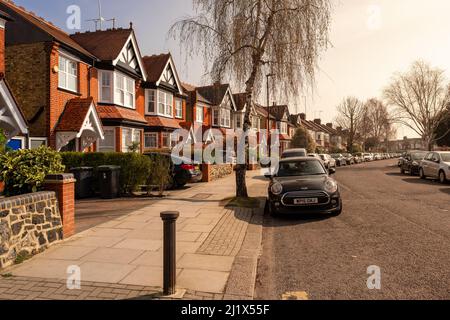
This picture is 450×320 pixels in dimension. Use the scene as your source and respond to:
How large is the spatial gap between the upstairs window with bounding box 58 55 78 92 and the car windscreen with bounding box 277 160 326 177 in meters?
11.7

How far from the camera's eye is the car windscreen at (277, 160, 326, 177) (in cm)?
904

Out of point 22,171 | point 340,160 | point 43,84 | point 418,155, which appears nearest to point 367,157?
point 340,160

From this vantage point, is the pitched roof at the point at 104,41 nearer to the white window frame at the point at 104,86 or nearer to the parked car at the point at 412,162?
the white window frame at the point at 104,86

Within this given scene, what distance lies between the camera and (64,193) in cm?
592

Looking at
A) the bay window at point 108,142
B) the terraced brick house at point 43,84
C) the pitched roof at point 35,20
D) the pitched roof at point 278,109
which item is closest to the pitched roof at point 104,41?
the pitched roof at point 35,20

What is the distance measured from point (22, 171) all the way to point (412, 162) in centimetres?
2208

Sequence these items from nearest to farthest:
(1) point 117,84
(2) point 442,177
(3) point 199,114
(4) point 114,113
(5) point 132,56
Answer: (2) point 442,177 → (4) point 114,113 → (1) point 117,84 → (5) point 132,56 → (3) point 199,114

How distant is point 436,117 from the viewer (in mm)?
42500

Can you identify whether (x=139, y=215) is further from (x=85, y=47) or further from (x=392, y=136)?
(x=392, y=136)

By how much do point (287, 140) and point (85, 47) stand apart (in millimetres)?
39826

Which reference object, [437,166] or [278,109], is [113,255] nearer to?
[278,109]

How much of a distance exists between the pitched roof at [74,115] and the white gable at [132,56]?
5215 mm

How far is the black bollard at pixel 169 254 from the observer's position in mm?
3684
